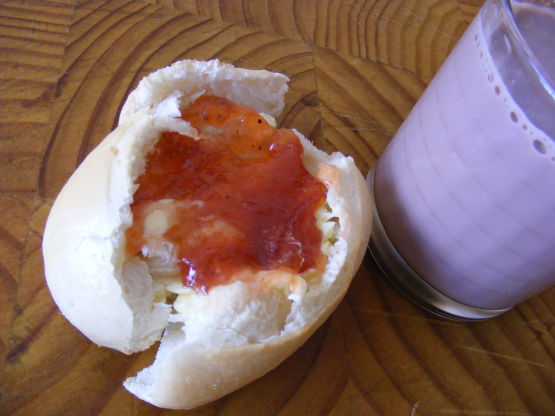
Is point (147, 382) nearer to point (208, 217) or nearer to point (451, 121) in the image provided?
point (208, 217)

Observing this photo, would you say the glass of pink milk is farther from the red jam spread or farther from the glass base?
the red jam spread

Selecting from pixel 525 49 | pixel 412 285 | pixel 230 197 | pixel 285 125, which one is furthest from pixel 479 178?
pixel 285 125

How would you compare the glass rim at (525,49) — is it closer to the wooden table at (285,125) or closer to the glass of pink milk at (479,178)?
the glass of pink milk at (479,178)

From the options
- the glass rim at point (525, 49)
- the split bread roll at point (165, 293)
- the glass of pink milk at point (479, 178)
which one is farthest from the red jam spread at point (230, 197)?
the glass rim at point (525, 49)

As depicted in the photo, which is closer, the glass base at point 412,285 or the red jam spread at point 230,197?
the red jam spread at point 230,197

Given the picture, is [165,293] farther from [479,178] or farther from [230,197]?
[479,178]
